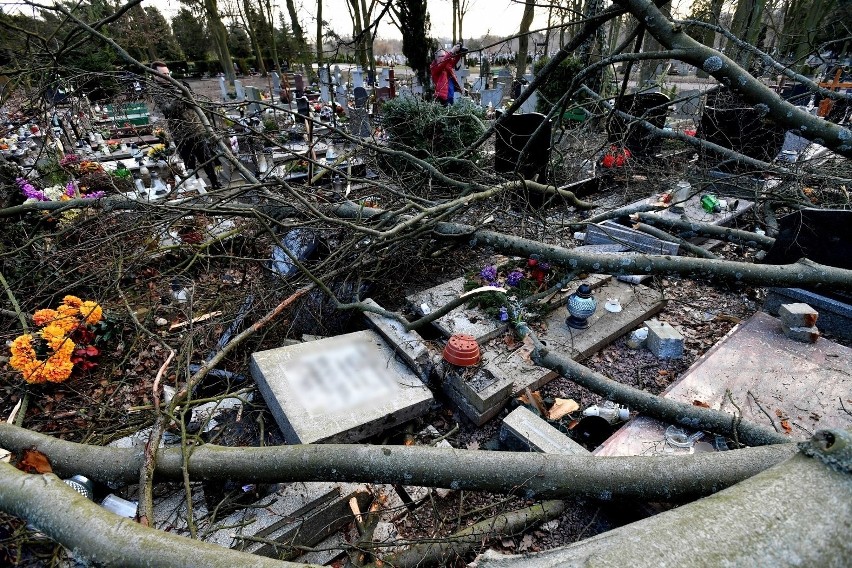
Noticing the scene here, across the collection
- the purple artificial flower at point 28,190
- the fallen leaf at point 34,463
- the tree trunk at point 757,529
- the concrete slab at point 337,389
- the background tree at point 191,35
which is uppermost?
the background tree at point 191,35

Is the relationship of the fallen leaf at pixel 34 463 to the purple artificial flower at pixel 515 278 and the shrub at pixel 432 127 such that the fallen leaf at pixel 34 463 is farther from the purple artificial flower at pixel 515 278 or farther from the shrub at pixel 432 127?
the shrub at pixel 432 127

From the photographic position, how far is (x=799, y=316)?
363 centimetres

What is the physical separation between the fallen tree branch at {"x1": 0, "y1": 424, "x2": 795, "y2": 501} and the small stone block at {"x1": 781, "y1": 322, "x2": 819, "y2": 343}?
7.85ft

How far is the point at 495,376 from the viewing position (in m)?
3.24

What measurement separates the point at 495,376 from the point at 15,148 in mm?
11015

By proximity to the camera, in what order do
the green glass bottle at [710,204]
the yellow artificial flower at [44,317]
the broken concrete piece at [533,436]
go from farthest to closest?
the green glass bottle at [710,204] → the yellow artificial flower at [44,317] → the broken concrete piece at [533,436]

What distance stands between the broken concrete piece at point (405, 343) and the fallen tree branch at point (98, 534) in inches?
82.9

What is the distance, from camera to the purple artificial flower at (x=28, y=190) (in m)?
5.20

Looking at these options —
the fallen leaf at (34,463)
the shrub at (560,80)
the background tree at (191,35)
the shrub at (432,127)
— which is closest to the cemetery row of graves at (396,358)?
the fallen leaf at (34,463)

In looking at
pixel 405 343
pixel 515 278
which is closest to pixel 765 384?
pixel 515 278

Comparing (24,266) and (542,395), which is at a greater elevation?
(24,266)

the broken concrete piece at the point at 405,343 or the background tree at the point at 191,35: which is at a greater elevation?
the background tree at the point at 191,35

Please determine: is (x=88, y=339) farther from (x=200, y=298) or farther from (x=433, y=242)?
(x=433, y=242)

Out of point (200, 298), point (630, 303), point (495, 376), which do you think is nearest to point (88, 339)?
point (200, 298)
